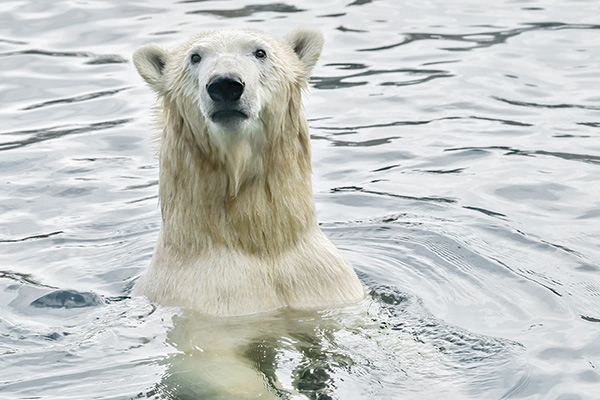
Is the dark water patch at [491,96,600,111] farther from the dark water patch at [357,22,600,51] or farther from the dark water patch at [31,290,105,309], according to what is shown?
the dark water patch at [31,290,105,309]

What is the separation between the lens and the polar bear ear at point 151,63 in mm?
6895

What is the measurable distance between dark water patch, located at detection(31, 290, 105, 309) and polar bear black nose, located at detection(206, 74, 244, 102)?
2.15 meters

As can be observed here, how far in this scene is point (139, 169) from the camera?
10.8 meters

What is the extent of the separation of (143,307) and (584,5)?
32.8 feet

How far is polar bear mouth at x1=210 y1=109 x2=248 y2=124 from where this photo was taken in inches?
249

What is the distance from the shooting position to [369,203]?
983 centimetres

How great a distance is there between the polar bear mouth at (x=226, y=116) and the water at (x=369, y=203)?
1235 mm

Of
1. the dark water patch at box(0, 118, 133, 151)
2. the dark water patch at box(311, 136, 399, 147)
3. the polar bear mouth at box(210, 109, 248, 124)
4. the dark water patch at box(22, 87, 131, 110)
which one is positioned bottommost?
the dark water patch at box(311, 136, 399, 147)

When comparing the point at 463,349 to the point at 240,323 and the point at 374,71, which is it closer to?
the point at 240,323

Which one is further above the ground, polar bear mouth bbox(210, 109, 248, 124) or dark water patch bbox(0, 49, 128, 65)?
polar bear mouth bbox(210, 109, 248, 124)

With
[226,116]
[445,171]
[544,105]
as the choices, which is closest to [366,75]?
[544,105]

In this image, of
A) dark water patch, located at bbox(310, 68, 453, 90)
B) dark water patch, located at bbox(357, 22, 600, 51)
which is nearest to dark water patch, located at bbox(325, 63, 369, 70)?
dark water patch, located at bbox(310, 68, 453, 90)

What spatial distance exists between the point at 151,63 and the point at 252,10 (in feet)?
26.8

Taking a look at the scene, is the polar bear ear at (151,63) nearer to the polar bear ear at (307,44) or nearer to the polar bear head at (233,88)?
the polar bear head at (233,88)
